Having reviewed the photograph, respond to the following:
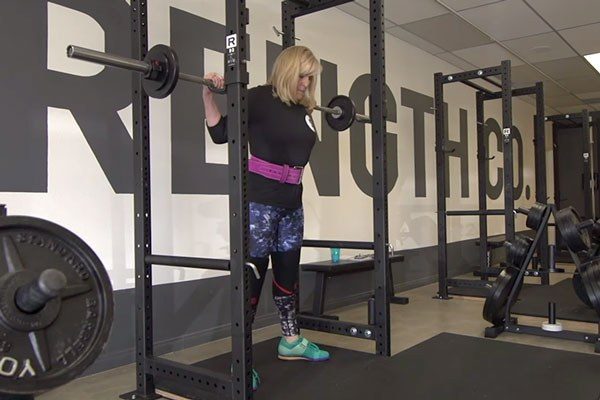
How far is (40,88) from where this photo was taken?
2.25m

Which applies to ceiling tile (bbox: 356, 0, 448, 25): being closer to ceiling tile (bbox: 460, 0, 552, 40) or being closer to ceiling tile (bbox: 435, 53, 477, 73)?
ceiling tile (bbox: 460, 0, 552, 40)

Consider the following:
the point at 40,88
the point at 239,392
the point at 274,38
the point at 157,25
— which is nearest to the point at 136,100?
the point at 40,88

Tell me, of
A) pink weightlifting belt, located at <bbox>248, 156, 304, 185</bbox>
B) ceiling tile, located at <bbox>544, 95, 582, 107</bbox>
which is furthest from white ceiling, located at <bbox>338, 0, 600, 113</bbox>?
pink weightlifting belt, located at <bbox>248, 156, 304, 185</bbox>

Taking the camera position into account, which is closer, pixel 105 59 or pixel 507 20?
pixel 105 59

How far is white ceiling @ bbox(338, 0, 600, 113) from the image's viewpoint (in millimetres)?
4141

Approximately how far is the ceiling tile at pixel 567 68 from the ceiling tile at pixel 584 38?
30 cm

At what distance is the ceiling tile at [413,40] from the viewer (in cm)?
473

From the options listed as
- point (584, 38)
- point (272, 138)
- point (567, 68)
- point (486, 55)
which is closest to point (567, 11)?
point (584, 38)

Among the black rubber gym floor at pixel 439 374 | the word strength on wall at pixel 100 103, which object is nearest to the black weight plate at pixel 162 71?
the word strength on wall at pixel 100 103

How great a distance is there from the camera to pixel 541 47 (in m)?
5.29

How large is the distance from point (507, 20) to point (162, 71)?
3.70 meters

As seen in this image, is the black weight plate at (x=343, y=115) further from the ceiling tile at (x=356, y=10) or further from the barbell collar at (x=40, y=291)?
the barbell collar at (x=40, y=291)

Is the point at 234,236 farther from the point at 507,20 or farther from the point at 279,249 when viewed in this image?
the point at 507,20

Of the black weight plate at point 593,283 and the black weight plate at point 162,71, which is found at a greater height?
the black weight plate at point 162,71
